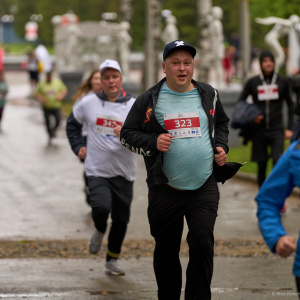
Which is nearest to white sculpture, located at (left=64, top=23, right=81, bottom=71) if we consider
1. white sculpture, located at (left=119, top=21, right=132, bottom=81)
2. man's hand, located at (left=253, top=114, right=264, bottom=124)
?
white sculpture, located at (left=119, top=21, right=132, bottom=81)

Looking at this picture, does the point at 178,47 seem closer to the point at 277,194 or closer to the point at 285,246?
the point at 277,194

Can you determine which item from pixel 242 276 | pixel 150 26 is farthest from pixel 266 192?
pixel 150 26

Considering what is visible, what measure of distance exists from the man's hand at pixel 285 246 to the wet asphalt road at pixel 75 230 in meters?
2.94

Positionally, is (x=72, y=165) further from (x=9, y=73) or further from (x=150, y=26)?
(x=9, y=73)

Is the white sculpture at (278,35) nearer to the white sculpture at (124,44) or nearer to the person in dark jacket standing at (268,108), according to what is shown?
the person in dark jacket standing at (268,108)

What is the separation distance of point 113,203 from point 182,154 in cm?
210

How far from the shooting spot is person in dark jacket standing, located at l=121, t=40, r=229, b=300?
633 centimetres

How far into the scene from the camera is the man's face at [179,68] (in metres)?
6.36

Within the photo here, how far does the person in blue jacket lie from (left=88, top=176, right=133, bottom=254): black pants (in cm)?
361

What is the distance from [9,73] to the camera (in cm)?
5338

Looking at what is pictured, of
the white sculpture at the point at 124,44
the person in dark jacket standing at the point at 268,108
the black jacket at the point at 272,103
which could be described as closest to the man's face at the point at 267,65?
the person in dark jacket standing at the point at 268,108

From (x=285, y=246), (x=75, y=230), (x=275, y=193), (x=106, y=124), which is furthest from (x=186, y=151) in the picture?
(x=75, y=230)

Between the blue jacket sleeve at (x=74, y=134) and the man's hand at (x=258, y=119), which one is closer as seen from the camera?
the blue jacket sleeve at (x=74, y=134)

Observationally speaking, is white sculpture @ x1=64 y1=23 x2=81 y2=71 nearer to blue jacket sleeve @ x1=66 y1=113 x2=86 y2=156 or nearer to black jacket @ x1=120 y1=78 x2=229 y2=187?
blue jacket sleeve @ x1=66 y1=113 x2=86 y2=156
